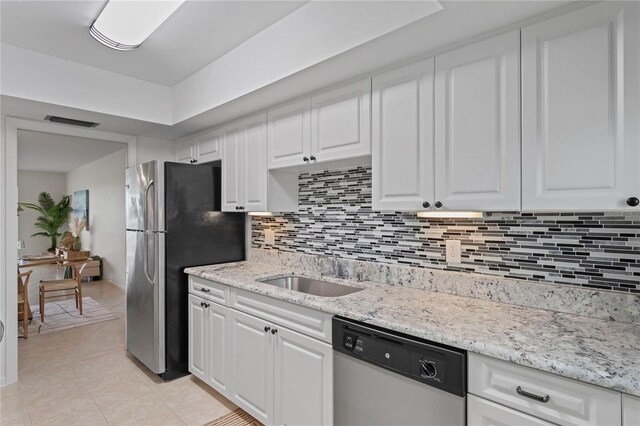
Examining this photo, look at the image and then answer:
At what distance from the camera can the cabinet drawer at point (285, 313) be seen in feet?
5.82

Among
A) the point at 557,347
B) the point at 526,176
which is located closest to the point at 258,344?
the point at 557,347

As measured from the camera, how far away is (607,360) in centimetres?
108

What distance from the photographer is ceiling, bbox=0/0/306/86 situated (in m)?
1.97

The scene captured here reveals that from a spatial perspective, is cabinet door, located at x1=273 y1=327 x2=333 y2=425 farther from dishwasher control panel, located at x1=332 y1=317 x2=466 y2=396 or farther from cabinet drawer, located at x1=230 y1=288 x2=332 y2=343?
dishwasher control panel, located at x1=332 y1=317 x2=466 y2=396

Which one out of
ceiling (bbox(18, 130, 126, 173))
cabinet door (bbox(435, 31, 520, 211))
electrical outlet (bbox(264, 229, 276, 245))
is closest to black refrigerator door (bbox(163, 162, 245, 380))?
electrical outlet (bbox(264, 229, 276, 245))

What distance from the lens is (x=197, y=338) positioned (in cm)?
274

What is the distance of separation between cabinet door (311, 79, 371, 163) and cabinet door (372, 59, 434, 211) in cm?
7

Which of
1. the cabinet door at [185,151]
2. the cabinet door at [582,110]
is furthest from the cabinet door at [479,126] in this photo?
the cabinet door at [185,151]

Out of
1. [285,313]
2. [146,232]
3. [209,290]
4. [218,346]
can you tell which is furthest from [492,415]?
[146,232]

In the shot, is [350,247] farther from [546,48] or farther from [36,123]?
[36,123]

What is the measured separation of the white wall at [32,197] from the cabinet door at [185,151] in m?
7.09

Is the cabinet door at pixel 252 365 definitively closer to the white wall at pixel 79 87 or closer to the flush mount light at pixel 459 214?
the flush mount light at pixel 459 214

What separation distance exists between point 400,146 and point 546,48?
2.33 ft

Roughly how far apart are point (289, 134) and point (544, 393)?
1.95 m
